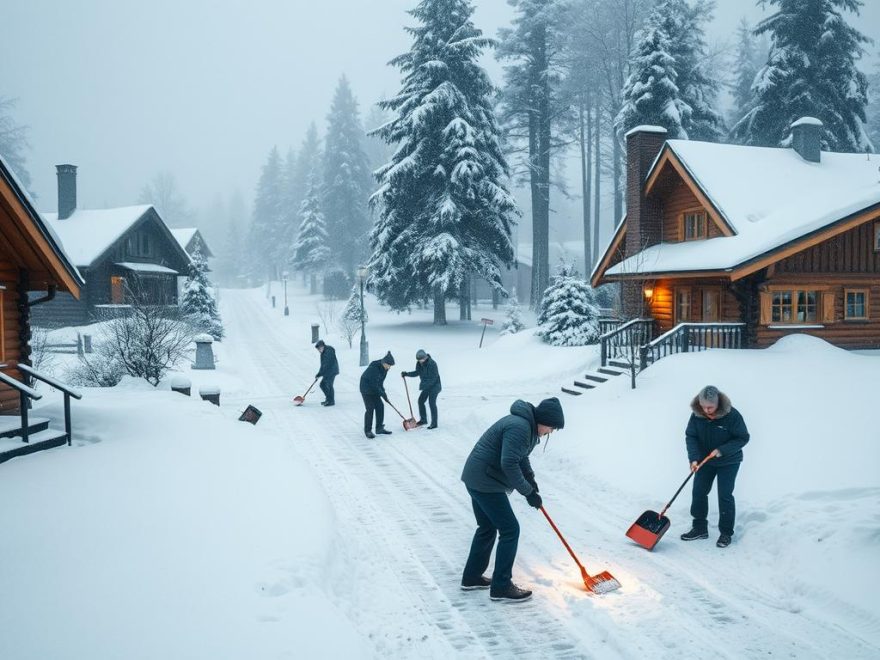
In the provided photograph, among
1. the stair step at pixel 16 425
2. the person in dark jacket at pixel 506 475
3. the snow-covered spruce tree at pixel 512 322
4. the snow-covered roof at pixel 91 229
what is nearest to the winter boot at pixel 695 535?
the person in dark jacket at pixel 506 475

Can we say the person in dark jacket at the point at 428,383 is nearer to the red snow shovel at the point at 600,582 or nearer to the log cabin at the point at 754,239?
the log cabin at the point at 754,239

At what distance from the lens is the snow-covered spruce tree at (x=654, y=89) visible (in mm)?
29938

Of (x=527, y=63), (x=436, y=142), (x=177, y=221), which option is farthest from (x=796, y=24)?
(x=177, y=221)

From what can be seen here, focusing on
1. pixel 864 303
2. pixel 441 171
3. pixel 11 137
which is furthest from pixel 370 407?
pixel 11 137

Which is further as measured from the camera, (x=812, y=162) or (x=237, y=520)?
(x=812, y=162)

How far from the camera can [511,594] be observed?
19.9 feet

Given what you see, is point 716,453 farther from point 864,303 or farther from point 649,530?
point 864,303

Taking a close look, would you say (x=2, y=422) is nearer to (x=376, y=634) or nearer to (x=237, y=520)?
(x=237, y=520)

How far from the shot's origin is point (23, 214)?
391 inches

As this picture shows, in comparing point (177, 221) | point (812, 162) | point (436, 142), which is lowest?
point (812, 162)

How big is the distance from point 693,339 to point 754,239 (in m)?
3.28

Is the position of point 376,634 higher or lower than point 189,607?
lower

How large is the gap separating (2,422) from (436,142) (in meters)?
23.7

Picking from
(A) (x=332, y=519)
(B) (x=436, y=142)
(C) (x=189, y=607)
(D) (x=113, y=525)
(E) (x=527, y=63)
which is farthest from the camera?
(E) (x=527, y=63)
